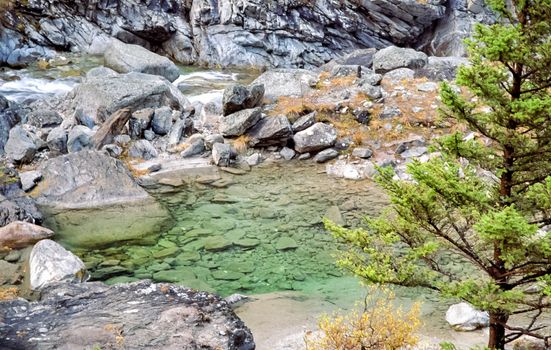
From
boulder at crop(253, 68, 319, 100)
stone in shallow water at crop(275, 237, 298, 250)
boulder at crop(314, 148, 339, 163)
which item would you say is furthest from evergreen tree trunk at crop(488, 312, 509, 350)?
boulder at crop(253, 68, 319, 100)

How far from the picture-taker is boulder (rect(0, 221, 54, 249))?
11.7 m

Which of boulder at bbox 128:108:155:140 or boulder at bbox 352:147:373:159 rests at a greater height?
boulder at bbox 352:147:373:159

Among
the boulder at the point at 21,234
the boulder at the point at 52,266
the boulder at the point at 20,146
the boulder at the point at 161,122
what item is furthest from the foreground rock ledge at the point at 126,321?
the boulder at the point at 161,122

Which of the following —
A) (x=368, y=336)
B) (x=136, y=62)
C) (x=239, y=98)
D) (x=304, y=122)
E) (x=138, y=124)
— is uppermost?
(x=239, y=98)

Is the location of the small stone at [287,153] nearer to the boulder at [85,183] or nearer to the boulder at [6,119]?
the boulder at [85,183]

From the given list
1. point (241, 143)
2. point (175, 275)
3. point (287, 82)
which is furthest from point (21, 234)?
point (287, 82)

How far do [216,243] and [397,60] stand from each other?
16298 mm

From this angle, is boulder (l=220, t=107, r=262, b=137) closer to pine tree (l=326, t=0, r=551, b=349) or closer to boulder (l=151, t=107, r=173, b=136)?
boulder (l=151, t=107, r=173, b=136)

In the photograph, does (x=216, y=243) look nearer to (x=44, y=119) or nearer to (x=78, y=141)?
(x=78, y=141)

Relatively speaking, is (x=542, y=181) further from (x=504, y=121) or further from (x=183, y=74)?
(x=183, y=74)

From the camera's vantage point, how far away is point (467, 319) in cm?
845

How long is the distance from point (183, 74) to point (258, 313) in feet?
81.7

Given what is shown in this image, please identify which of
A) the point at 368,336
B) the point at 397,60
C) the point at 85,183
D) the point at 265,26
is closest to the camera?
the point at 368,336

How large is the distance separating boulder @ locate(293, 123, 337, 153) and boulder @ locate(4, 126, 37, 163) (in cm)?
904
